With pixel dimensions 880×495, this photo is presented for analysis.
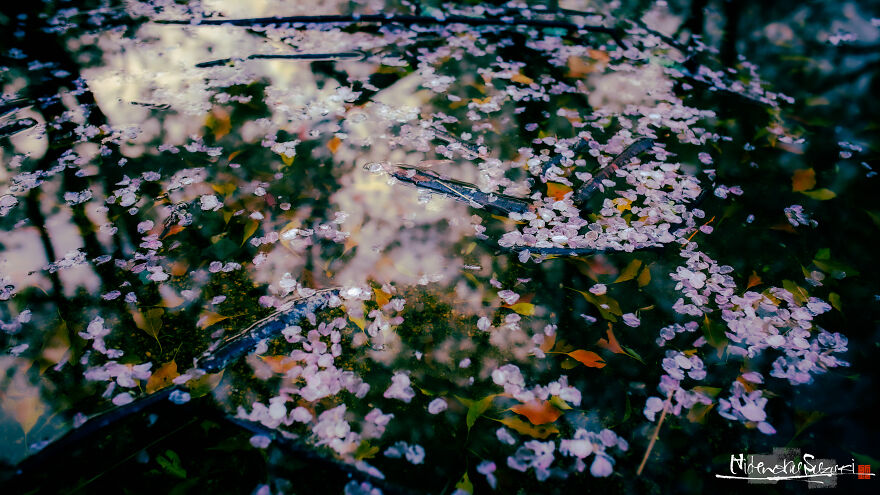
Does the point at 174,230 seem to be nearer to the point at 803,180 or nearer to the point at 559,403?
the point at 559,403

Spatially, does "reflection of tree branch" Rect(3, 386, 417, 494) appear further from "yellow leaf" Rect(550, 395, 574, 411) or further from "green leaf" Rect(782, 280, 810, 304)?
"green leaf" Rect(782, 280, 810, 304)

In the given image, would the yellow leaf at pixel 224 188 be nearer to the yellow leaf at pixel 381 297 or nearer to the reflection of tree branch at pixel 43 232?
the reflection of tree branch at pixel 43 232

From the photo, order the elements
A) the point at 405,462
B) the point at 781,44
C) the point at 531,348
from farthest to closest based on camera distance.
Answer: the point at 781,44
the point at 531,348
the point at 405,462

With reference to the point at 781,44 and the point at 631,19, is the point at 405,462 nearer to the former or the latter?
the point at 631,19

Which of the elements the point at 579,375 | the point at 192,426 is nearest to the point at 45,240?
the point at 192,426

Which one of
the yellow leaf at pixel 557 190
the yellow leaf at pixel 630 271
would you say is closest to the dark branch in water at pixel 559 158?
the yellow leaf at pixel 557 190

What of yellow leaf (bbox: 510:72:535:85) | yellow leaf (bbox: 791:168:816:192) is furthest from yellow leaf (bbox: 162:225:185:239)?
yellow leaf (bbox: 791:168:816:192)
